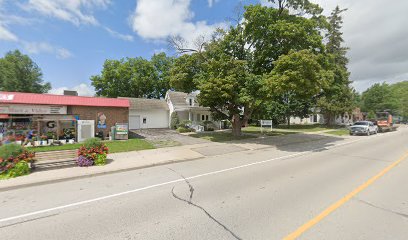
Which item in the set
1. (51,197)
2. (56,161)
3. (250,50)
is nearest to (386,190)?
(51,197)

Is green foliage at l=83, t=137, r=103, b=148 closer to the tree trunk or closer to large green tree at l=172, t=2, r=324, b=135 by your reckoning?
large green tree at l=172, t=2, r=324, b=135

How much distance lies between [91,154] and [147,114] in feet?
67.8

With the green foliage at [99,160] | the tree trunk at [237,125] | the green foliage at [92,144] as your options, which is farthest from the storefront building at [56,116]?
the tree trunk at [237,125]

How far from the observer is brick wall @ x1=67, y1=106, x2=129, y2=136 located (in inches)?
730

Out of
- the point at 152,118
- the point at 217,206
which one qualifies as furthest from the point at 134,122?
the point at 217,206

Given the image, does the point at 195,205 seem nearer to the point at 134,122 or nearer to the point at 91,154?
the point at 91,154

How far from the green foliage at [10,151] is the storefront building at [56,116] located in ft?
30.7

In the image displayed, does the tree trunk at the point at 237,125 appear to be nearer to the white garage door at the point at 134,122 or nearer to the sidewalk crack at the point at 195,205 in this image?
the sidewalk crack at the point at 195,205

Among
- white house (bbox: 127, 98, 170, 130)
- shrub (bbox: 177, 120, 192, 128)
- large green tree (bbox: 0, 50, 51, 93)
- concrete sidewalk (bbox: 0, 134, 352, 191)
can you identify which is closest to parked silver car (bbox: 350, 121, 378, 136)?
concrete sidewalk (bbox: 0, 134, 352, 191)

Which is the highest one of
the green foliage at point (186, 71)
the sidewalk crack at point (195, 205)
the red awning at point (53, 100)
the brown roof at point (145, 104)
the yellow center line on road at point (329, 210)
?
the green foliage at point (186, 71)

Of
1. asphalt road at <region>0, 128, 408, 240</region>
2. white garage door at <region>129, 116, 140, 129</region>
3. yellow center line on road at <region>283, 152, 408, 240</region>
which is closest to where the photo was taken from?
yellow center line on road at <region>283, 152, 408, 240</region>

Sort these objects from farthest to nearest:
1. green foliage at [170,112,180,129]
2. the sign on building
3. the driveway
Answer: green foliage at [170,112,180,129]
the driveway
the sign on building

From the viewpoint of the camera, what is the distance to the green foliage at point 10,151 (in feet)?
26.7

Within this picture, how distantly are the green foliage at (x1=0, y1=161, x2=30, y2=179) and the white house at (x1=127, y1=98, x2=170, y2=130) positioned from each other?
20255 millimetres
